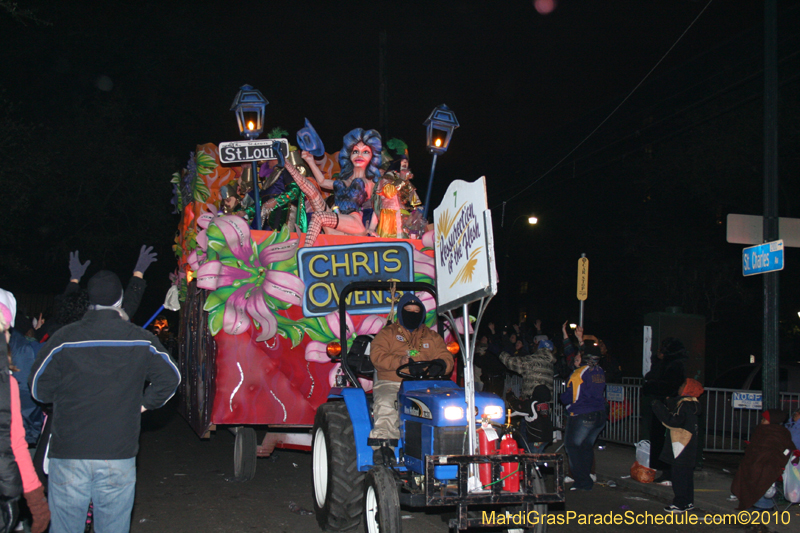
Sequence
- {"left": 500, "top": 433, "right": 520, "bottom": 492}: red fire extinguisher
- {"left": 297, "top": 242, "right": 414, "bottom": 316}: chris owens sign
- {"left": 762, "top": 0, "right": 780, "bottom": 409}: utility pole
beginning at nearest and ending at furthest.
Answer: {"left": 500, "top": 433, "right": 520, "bottom": 492}: red fire extinguisher, {"left": 297, "top": 242, "right": 414, "bottom": 316}: chris owens sign, {"left": 762, "top": 0, "right": 780, "bottom": 409}: utility pole

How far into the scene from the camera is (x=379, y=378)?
19.4 feet

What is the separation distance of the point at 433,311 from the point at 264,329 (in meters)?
1.92

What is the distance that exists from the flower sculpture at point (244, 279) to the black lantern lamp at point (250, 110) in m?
1.71

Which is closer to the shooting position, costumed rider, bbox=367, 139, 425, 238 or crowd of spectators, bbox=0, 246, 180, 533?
crowd of spectators, bbox=0, 246, 180, 533

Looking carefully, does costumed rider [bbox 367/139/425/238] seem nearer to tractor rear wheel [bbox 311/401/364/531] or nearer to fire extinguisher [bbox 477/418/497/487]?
tractor rear wheel [bbox 311/401/364/531]

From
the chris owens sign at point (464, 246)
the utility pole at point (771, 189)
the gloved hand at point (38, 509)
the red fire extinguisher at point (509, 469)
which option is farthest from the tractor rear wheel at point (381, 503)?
the utility pole at point (771, 189)

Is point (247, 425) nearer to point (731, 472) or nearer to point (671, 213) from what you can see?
point (731, 472)

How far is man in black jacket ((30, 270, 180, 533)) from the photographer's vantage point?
3.60 meters

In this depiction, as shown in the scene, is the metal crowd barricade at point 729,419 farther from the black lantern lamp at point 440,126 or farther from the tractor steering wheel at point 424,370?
the tractor steering wheel at point 424,370

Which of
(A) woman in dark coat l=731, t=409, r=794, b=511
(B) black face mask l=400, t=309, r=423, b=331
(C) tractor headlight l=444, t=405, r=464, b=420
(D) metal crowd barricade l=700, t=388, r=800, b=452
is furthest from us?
(D) metal crowd barricade l=700, t=388, r=800, b=452

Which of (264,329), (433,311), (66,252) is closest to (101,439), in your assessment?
(264,329)

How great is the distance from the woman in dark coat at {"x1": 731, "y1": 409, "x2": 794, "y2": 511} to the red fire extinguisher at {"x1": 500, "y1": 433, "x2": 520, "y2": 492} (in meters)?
3.49

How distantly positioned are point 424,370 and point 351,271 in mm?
2288

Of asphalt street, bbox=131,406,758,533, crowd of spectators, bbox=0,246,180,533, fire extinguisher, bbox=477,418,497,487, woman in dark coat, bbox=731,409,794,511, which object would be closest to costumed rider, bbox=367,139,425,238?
asphalt street, bbox=131,406,758,533
